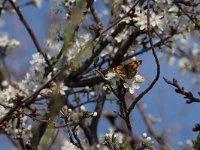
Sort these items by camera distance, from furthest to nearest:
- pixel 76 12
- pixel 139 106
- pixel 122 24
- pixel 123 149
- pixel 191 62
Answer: pixel 191 62
pixel 139 106
pixel 122 24
pixel 123 149
pixel 76 12

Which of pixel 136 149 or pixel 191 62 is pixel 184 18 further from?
pixel 191 62

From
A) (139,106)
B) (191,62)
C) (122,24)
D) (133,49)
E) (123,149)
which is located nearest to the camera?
(123,149)

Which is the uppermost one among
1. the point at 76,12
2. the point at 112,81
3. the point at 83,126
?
the point at 83,126

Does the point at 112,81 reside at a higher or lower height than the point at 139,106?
lower

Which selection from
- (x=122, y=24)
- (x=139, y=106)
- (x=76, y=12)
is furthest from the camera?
(x=139, y=106)

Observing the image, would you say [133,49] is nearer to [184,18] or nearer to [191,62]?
[184,18]

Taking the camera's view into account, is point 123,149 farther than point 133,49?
No

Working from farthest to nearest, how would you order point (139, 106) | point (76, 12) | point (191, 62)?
point (191, 62)
point (139, 106)
point (76, 12)

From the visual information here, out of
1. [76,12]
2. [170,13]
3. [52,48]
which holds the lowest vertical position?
[76,12]

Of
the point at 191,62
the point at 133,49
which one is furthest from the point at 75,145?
the point at 191,62

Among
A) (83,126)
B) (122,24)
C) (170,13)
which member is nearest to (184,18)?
(170,13)
